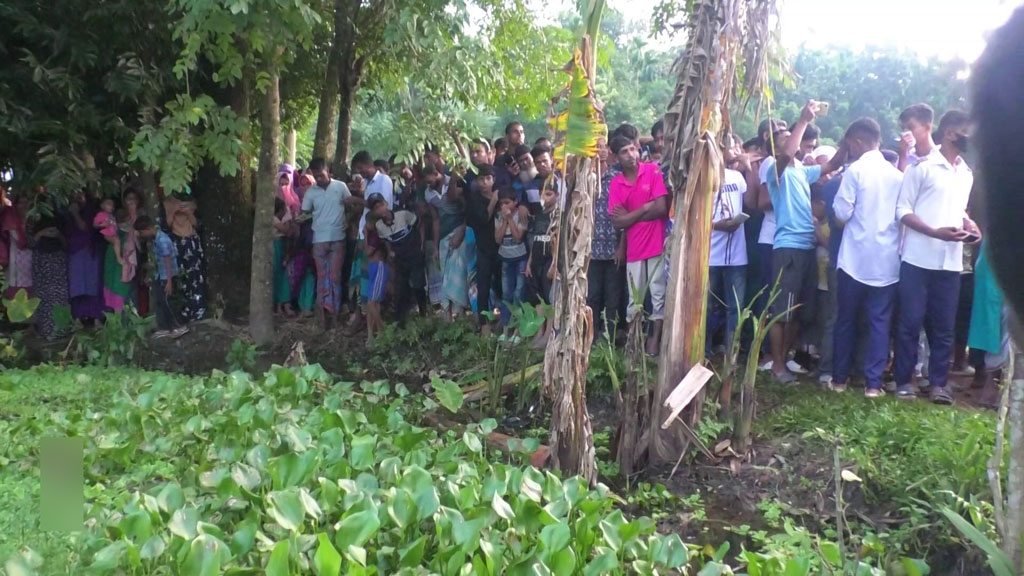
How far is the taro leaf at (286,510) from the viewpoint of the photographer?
111 inches

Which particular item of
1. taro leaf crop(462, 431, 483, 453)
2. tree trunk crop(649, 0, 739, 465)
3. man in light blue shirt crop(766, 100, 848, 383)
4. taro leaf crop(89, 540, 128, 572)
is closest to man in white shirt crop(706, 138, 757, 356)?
man in light blue shirt crop(766, 100, 848, 383)

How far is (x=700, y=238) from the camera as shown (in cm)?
457

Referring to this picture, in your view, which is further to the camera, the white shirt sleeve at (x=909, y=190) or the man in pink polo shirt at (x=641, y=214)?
the man in pink polo shirt at (x=641, y=214)

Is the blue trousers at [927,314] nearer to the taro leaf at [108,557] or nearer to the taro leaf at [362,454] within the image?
the taro leaf at [362,454]

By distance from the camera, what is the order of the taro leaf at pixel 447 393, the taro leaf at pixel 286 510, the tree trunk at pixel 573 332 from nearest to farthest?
the taro leaf at pixel 286 510 < the tree trunk at pixel 573 332 < the taro leaf at pixel 447 393

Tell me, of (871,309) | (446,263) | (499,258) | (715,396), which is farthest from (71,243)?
(871,309)

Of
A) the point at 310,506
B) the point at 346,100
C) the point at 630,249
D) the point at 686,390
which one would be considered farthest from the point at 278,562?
the point at 346,100

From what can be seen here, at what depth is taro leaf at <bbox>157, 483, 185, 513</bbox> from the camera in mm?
2994

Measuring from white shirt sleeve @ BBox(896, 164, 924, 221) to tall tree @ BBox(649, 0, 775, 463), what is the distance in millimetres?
1576

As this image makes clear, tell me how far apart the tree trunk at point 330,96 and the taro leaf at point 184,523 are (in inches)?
271

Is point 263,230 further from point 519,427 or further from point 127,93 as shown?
point 519,427

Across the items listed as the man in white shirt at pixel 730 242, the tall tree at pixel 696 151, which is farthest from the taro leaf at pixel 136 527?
the man in white shirt at pixel 730 242

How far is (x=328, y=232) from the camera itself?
8594mm

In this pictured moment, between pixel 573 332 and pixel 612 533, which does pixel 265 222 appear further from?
pixel 612 533
